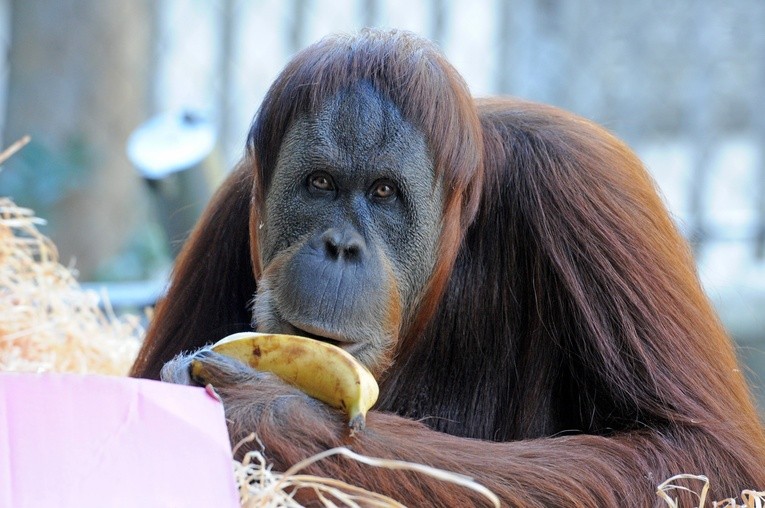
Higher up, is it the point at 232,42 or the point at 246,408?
the point at 232,42

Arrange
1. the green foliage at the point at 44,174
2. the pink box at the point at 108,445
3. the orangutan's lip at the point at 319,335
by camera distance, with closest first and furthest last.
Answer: the pink box at the point at 108,445, the orangutan's lip at the point at 319,335, the green foliage at the point at 44,174

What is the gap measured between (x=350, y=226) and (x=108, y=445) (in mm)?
838

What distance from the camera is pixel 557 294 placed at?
92.4 inches

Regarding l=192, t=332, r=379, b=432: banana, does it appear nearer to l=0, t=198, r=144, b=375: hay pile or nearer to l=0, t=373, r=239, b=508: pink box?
l=0, t=373, r=239, b=508: pink box

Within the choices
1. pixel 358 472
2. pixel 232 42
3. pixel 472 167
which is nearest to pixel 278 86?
pixel 472 167

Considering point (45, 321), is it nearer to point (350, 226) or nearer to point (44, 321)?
point (44, 321)

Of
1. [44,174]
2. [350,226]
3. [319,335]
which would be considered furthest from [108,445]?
[44,174]

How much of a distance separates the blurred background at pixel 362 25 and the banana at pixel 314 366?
4160 mm

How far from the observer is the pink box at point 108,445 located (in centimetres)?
140

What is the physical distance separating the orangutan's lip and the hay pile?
134cm

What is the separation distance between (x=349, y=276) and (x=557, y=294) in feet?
1.73

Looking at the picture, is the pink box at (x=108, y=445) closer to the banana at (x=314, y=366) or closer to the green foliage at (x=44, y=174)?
the banana at (x=314, y=366)

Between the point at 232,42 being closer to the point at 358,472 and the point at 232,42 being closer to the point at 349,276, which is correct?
the point at 349,276

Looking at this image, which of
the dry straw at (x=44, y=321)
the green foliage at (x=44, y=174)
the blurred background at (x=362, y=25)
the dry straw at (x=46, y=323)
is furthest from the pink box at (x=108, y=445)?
the green foliage at (x=44, y=174)
